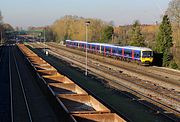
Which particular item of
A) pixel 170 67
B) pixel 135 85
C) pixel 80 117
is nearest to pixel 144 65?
pixel 170 67

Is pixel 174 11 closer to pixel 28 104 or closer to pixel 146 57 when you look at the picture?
pixel 146 57

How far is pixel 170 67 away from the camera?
48.7 metres

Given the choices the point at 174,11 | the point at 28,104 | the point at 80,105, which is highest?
the point at 174,11

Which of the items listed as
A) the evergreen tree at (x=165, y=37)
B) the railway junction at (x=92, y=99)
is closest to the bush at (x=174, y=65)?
the evergreen tree at (x=165, y=37)

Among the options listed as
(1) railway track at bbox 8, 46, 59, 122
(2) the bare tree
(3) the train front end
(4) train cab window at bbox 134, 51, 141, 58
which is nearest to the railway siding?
(1) railway track at bbox 8, 46, 59, 122

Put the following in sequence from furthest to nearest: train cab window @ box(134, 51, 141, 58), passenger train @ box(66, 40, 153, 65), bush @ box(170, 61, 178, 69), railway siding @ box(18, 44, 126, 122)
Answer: train cab window @ box(134, 51, 141, 58) → passenger train @ box(66, 40, 153, 65) → bush @ box(170, 61, 178, 69) → railway siding @ box(18, 44, 126, 122)

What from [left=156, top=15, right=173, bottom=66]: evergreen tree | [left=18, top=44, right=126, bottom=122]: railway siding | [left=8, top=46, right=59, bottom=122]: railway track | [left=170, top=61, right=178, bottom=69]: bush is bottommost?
[left=8, top=46, right=59, bottom=122]: railway track

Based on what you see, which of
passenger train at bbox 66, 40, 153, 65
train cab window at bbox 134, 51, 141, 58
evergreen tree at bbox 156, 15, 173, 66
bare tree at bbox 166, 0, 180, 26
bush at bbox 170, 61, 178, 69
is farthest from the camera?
bare tree at bbox 166, 0, 180, 26

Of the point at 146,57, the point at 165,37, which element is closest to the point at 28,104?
the point at 146,57

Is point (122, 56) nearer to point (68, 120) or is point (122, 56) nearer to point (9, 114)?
point (9, 114)

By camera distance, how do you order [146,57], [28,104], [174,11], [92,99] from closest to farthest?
[92,99] < [28,104] < [146,57] < [174,11]

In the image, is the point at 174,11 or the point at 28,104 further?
the point at 174,11

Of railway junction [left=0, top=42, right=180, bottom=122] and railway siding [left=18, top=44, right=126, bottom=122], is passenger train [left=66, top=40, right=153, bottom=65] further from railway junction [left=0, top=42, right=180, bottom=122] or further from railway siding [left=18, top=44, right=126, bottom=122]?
railway siding [left=18, top=44, right=126, bottom=122]

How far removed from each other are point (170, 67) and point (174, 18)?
43.3ft
